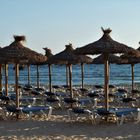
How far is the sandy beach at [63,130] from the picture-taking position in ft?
29.3

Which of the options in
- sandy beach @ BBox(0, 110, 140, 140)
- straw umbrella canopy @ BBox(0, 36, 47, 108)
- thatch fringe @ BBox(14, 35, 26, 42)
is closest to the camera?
sandy beach @ BBox(0, 110, 140, 140)

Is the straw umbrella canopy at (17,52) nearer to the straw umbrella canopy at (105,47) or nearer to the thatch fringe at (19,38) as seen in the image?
the thatch fringe at (19,38)

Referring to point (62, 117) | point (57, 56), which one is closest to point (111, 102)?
point (57, 56)

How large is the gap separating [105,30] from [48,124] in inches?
112

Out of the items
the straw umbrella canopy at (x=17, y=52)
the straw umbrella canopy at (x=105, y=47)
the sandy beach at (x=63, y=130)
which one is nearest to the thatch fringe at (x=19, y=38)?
the straw umbrella canopy at (x=17, y=52)

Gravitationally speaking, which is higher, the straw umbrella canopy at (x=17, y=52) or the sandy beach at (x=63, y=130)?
the straw umbrella canopy at (x=17, y=52)

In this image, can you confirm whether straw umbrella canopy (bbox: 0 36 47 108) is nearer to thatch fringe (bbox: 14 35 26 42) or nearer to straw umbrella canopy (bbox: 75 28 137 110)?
thatch fringe (bbox: 14 35 26 42)

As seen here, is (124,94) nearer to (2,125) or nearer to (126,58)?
(126,58)

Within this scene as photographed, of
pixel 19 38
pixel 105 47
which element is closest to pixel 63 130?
pixel 105 47

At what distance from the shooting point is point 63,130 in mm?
9789

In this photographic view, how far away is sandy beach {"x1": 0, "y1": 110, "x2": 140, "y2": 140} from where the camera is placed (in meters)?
8.92

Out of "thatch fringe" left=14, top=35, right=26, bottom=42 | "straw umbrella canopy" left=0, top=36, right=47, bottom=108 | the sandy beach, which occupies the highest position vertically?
"thatch fringe" left=14, top=35, right=26, bottom=42

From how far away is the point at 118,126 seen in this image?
1020 cm

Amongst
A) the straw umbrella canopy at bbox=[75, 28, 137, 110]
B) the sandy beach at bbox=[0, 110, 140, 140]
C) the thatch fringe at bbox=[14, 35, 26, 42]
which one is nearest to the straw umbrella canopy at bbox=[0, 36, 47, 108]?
the thatch fringe at bbox=[14, 35, 26, 42]
